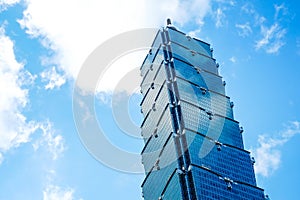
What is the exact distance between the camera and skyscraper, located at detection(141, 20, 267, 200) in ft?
491

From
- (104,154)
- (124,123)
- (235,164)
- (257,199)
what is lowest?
(104,154)

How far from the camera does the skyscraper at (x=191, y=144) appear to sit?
149625 mm

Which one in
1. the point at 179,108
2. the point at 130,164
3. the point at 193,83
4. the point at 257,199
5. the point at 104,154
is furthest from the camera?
the point at 193,83

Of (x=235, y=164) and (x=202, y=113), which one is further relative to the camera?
(x=202, y=113)

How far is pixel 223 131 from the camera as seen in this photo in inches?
7077

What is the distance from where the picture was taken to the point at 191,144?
6250 inches

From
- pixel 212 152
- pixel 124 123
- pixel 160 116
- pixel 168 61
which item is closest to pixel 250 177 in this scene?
pixel 212 152

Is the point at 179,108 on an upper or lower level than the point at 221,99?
lower

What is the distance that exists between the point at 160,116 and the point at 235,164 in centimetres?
3547

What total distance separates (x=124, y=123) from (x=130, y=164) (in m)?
32.6

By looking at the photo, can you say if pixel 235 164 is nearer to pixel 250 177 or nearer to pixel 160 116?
pixel 250 177

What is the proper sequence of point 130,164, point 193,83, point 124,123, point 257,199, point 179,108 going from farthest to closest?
point 193,83, point 179,108, point 257,199, point 124,123, point 130,164

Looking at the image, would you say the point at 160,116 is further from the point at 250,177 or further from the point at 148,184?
the point at 250,177

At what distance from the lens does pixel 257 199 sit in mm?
158125
